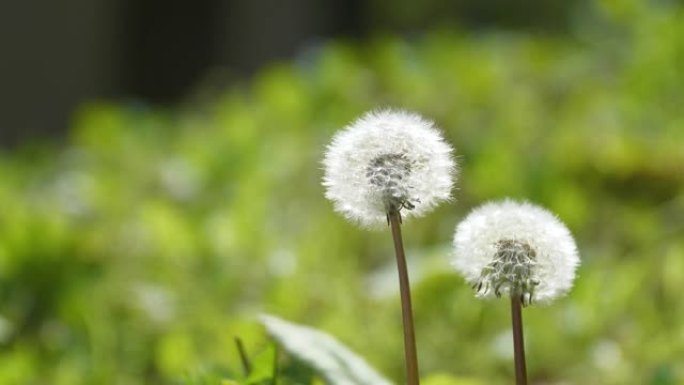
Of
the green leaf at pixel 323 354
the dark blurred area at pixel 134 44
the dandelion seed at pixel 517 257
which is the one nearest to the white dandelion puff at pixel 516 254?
the dandelion seed at pixel 517 257

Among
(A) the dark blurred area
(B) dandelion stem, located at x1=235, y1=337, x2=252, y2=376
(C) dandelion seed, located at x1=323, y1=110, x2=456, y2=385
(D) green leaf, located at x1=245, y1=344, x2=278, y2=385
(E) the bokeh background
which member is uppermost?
(A) the dark blurred area

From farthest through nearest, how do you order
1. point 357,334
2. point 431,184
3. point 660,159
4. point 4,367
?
point 660,159 → point 357,334 → point 4,367 → point 431,184

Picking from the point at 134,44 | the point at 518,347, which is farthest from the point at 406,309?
the point at 134,44

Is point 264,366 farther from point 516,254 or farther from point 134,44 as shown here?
point 134,44

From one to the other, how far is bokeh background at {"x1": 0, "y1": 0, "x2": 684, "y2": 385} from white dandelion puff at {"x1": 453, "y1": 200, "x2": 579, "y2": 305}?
31 cm

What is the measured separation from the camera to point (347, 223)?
2008 mm

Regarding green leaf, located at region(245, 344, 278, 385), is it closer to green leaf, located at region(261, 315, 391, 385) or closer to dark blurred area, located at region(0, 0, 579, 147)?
green leaf, located at region(261, 315, 391, 385)

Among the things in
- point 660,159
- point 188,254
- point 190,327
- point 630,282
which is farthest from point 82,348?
point 660,159

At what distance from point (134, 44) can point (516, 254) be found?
612cm

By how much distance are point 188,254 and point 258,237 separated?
0.12 metres

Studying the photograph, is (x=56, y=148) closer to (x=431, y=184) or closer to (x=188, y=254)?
(x=188, y=254)

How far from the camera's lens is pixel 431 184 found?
84cm

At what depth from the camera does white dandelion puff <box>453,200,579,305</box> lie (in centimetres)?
82

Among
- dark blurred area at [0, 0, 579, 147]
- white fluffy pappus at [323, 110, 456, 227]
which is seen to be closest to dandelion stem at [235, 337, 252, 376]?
white fluffy pappus at [323, 110, 456, 227]
